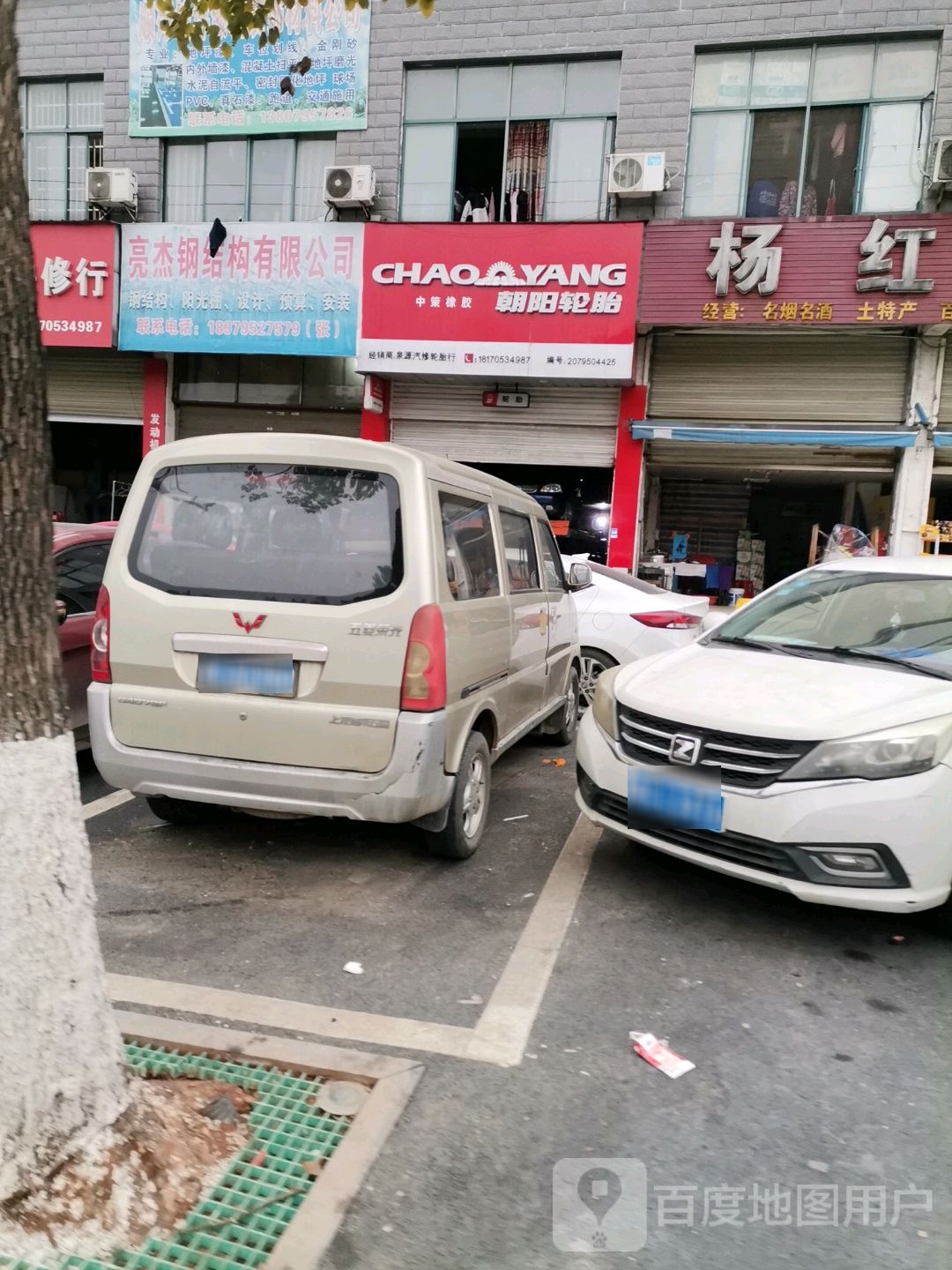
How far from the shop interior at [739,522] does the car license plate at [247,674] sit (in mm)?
10561

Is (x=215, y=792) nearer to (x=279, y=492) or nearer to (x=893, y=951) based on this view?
(x=279, y=492)

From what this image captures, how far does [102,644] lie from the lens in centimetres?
403

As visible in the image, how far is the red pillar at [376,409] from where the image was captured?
13.1 meters

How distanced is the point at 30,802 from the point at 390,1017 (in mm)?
1518

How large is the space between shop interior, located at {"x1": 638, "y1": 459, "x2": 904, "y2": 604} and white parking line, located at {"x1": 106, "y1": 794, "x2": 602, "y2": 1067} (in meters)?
11.0

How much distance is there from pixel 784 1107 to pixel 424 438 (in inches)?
475

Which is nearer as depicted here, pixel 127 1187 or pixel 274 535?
pixel 127 1187

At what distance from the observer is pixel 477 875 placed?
4309mm

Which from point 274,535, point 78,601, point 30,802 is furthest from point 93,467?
point 30,802

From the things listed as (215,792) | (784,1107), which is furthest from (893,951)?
(215,792)

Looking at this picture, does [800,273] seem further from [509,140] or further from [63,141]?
[63,141]

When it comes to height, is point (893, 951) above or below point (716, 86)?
below


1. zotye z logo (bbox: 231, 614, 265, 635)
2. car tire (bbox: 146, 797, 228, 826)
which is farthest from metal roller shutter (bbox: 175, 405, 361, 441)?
zotye z logo (bbox: 231, 614, 265, 635)

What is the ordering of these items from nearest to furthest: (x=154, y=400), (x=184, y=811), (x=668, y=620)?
(x=184, y=811), (x=668, y=620), (x=154, y=400)
